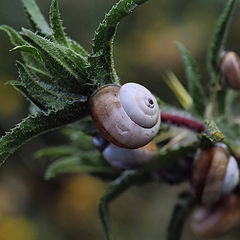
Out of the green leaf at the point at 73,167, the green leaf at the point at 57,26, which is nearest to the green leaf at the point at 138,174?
the green leaf at the point at 73,167

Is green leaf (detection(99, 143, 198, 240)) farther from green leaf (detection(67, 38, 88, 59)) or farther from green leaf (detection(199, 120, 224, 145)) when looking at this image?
green leaf (detection(67, 38, 88, 59))

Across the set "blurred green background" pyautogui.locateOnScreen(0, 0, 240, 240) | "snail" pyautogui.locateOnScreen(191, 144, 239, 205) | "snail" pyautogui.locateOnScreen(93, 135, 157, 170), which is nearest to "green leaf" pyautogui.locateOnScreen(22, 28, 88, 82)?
"snail" pyautogui.locateOnScreen(93, 135, 157, 170)

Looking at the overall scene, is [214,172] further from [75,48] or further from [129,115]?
[75,48]

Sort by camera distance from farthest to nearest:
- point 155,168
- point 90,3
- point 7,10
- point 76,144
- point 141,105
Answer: point 90,3, point 7,10, point 76,144, point 155,168, point 141,105

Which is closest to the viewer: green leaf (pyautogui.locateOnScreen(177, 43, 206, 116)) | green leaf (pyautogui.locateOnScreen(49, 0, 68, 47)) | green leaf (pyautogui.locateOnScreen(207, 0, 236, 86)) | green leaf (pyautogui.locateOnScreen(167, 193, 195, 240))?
green leaf (pyautogui.locateOnScreen(49, 0, 68, 47))

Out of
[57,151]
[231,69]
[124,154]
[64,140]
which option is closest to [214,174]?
[124,154]

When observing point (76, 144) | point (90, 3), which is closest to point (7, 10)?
point (90, 3)

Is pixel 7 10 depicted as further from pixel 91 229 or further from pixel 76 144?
pixel 76 144
